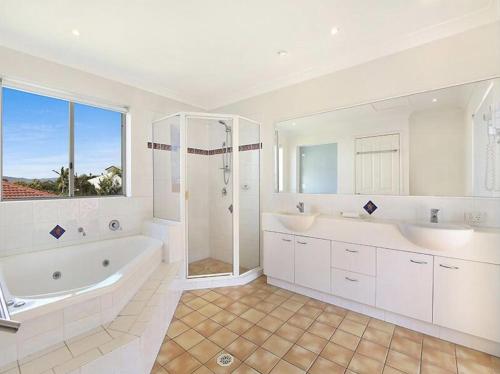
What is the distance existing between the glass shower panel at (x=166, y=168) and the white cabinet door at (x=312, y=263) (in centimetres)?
144

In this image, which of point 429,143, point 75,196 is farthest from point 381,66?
point 75,196

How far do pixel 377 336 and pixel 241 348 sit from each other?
1081 mm

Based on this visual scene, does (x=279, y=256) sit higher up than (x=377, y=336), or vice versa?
(x=279, y=256)

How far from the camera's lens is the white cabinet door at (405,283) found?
1820mm

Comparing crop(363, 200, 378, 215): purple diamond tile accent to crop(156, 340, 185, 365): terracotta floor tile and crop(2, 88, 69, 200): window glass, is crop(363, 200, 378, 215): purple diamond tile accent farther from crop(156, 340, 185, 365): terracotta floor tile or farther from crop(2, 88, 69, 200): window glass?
crop(2, 88, 69, 200): window glass

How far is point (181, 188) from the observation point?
2.75 m

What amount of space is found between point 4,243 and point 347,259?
3097 millimetres

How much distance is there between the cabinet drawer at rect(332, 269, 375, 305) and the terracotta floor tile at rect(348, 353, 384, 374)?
57cm

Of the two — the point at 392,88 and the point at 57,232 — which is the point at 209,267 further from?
the point at 392,88

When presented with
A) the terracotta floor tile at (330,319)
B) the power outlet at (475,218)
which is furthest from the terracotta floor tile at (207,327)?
the power outlet at (475,218)

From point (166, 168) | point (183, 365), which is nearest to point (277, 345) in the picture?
point (183, 365)

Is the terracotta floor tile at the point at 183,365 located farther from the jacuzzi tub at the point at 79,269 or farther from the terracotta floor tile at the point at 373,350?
the terracotta floor tile at the point at 373,350

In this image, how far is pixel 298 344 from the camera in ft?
5.74

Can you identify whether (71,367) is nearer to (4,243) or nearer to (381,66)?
(4,243)
